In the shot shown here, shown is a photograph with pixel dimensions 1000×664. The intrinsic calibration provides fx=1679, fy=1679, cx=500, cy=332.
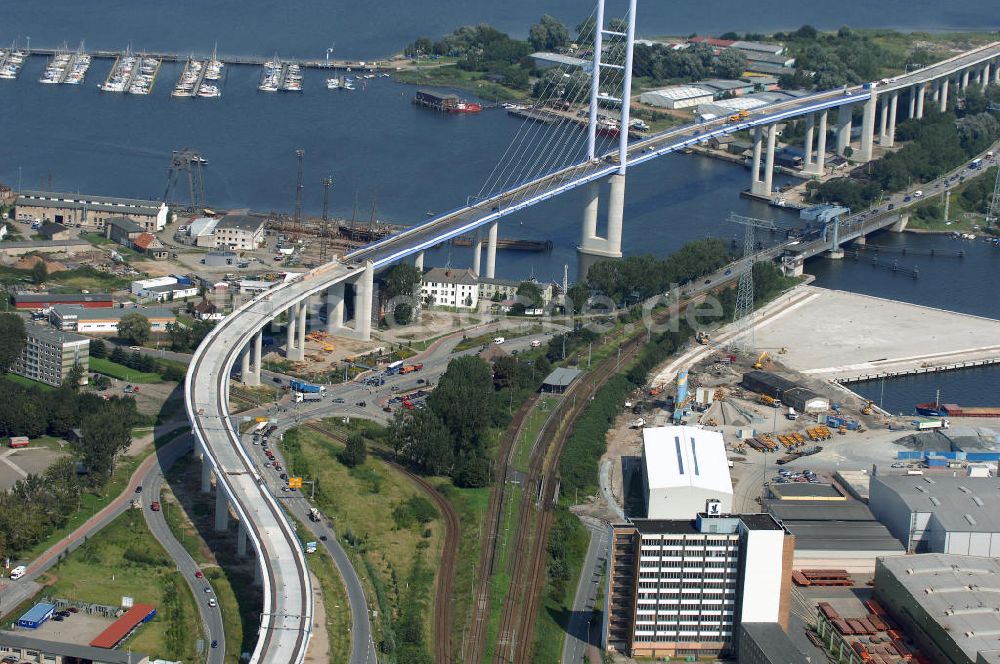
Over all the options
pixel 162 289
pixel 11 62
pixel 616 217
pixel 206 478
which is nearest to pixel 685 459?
pixel 206 478

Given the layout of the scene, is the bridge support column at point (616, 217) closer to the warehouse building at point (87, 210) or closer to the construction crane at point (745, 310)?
the construction crane at point (745, 310)

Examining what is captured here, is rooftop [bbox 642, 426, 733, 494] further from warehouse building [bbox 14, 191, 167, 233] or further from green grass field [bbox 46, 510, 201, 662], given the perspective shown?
warehouse building [bbox 14, 191, 167, 233]

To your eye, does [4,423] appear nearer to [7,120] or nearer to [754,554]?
[754,554]

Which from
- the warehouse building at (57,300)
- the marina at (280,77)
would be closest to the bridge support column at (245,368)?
the warehouse building at (57,300)

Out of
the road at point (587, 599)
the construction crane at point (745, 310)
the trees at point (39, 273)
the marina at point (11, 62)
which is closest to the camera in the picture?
the road at point (587, 599)

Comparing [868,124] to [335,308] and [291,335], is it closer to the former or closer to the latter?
[335,308]

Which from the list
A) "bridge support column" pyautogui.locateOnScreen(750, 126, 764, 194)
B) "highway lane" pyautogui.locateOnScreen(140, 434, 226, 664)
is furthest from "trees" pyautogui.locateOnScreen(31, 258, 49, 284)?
"bridge support column" pyautogui.locateOnScreen(750, 126, 764, 194)
